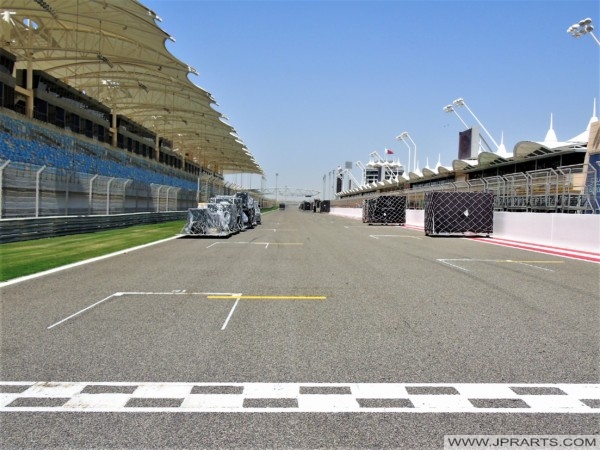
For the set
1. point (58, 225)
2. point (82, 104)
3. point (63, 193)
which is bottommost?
point (58, 225)

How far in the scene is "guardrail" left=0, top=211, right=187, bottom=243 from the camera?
16.2 meters

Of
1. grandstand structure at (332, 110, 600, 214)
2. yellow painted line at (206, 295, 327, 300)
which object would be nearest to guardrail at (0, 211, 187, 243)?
yellow painted line at (206, 295, 327, 300)

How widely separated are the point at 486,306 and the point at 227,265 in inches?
282

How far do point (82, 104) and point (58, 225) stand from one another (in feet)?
93.4

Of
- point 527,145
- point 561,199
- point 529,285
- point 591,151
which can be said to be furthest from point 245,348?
point 527,145

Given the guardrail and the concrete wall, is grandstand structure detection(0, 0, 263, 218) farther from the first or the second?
the concrete wall

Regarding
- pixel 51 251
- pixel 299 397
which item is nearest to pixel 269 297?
pixel 299 397

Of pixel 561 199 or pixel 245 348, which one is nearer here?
pixel 245 348

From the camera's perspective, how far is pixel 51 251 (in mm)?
14977

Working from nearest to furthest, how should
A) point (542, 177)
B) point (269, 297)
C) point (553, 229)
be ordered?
point (269, 297)
point (553, 229)
point (542, 177)

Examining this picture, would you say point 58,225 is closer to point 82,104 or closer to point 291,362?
point 291,362

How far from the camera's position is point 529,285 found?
10.3 m

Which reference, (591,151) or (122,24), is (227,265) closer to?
(122,24)

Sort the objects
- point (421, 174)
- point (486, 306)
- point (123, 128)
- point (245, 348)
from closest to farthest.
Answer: point (245, 348)
point (486, 306)
point (123, 128)
point (421, 174)
